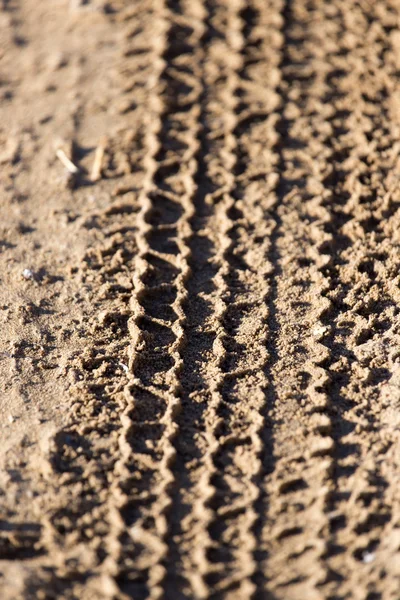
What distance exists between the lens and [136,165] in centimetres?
364

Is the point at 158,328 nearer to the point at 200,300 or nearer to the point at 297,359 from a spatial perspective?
the point at 200,300

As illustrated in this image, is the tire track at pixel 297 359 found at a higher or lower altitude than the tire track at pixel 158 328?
lower

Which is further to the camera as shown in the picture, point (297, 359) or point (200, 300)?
point (200, 300)

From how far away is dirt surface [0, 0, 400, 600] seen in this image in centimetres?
224

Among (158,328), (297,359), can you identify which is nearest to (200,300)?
(158,328)

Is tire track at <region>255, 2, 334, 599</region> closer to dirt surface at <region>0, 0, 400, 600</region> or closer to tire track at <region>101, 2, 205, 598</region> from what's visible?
dirt surface at <region>0, 0, 400, 600</region>

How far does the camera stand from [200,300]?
9.91ft

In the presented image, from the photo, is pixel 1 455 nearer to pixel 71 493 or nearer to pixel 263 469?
pixel 71 493

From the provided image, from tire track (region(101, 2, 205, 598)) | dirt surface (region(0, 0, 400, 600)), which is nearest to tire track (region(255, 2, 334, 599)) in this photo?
dirt surface (region(0, 0, 400, 600))

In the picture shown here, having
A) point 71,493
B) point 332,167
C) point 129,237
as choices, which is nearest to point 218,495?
point 71,493

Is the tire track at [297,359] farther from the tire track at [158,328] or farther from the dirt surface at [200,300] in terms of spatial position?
the tire track at [158,328]

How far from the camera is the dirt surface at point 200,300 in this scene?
2242 millimetres

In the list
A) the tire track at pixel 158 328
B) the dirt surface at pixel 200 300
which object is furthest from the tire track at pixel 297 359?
the tire track at pixel 158 328

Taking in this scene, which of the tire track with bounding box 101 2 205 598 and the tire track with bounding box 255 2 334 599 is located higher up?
the tire track with bounding box 101 2 205 598
